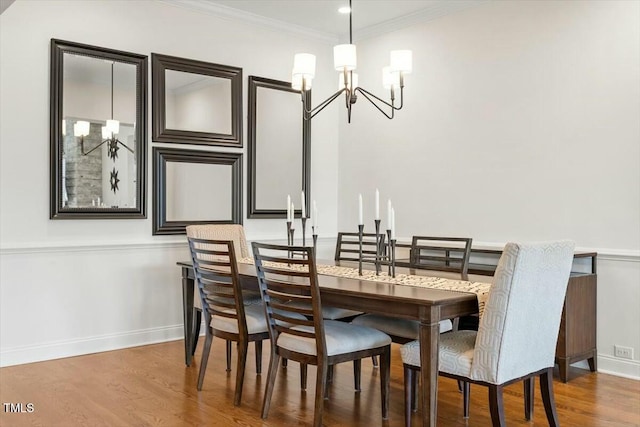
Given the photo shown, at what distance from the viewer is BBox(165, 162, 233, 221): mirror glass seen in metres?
4.84

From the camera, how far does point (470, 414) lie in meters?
3.13

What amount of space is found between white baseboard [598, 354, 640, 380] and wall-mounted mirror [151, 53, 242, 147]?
3.30 m

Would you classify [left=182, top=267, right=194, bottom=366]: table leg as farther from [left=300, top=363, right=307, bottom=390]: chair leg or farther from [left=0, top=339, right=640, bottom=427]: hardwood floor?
[left=300, top=363, right=307, bottom=390]: chair leg

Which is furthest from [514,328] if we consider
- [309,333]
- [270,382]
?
[270,382]

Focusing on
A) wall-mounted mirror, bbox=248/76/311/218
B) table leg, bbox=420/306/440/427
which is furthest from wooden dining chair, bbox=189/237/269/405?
wall-mounted mirror, bbox=248/76/311/218

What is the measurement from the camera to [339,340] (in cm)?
287

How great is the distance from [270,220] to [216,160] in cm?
80

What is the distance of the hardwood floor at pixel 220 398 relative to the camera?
303 cm

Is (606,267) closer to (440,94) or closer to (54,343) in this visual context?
(440,94)

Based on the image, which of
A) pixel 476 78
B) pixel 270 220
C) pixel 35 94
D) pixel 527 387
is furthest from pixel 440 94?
pixel 35 94

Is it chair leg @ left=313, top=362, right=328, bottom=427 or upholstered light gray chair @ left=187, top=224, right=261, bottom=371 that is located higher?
upholstered light gray chair @ left=187, top=224, right=261, bottom=371

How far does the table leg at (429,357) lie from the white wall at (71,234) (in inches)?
111

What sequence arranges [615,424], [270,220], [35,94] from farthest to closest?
[270,220]
[35,94]
[615,424]

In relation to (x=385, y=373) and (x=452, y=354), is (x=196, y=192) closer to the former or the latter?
(x=385, y=373)
